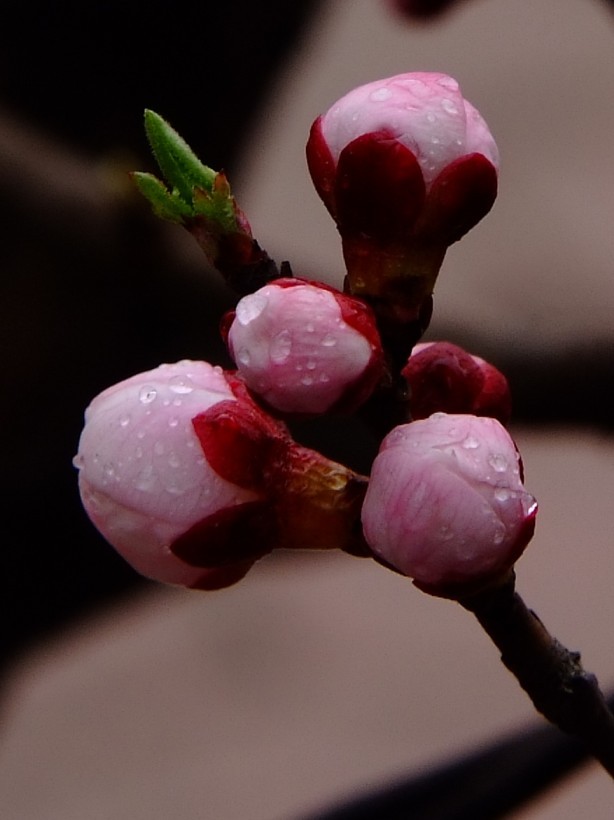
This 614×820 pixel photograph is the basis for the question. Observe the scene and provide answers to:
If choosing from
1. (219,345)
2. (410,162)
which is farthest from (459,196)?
(219,345)

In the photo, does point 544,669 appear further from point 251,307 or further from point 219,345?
point 219,345

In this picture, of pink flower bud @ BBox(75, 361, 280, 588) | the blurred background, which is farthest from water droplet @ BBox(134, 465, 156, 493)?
the blurred background

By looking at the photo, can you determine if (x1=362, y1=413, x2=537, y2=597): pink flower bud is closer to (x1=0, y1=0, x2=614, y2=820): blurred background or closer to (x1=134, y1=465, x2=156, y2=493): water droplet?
(x1=134, y1=465, x2=156, y2=493): water droplet

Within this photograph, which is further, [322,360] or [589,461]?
[589,461]

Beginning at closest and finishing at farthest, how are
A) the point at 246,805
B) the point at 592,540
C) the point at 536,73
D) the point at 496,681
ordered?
the point at 246,805, the point at 496,681, the point at 592,540, the point at 536,73

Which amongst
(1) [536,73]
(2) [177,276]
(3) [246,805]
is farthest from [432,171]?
(1) [536,73]

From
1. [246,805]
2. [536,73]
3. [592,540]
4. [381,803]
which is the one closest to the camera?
[381,803]

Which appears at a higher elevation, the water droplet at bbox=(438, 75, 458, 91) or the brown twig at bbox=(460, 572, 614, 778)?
the water droplet at bbox=(438, 75, 458, 91)

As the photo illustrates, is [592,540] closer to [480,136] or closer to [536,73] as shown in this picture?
[536,73]
